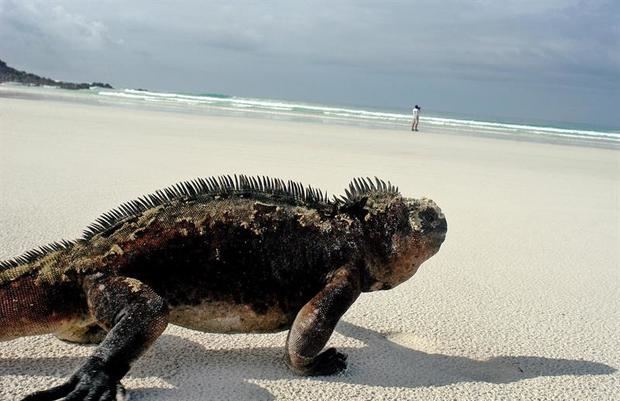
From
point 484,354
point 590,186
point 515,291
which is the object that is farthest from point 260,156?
point 484,354

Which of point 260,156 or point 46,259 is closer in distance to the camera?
point 46,259

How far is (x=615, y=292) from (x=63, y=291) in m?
4.56

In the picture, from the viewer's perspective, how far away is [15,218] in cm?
596

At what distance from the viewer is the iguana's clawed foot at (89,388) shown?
2.60 meters

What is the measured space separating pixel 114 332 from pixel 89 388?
26 cm

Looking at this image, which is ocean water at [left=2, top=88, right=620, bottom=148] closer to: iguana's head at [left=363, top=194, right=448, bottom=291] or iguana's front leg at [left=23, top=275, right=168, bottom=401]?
iguana's head at [left=363, top=194, right=448, bottom=291]

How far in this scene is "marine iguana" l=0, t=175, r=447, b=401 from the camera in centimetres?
288

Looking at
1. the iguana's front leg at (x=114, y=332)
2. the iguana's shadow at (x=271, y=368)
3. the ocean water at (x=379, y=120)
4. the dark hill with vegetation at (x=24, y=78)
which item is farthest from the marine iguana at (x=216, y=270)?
the dark hill with vegetation at (x=24, y=78)

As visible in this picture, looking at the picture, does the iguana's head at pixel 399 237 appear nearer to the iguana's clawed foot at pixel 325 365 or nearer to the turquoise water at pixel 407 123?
the iguana's clawed foot at pixel 325 365

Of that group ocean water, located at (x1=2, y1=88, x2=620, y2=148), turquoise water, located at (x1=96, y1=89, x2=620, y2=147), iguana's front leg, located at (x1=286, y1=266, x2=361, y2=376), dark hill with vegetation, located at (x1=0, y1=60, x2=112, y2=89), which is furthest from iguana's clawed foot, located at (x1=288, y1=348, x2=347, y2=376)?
dark hill with vegetation, located at (x1=0, y1=60, x2=112, y2=89)

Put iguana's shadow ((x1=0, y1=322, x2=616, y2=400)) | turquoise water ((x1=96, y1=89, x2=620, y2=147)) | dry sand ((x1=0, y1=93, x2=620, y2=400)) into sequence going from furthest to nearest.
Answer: turquoise water ((x1=96, y1=89, x2=620, y2=147))
dry sand ((x1=0, y1=93, x2=620, y2=400))
iguana's shadow ((x1=0, y1=322, x2=616, y2=400))

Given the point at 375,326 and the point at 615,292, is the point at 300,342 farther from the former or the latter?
the point at 615,292

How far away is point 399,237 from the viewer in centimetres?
344

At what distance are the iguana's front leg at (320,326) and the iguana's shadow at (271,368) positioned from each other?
0.30ft
